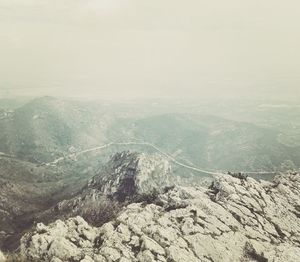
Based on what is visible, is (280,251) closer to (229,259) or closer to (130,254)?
(229,259)

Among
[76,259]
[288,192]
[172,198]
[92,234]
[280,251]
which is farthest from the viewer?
[288,192]

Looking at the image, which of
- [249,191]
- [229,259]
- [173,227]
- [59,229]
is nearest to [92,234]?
[59,229]

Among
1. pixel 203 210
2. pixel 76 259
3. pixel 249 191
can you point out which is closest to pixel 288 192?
pixel 249 191

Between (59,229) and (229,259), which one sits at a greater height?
(59,229)

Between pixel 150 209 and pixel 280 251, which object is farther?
pixel 150 209

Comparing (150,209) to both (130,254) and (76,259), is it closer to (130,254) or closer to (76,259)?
(130,254)

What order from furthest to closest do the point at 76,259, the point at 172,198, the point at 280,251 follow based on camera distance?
the point at 172,198 < the point at 280,251 < the point at 76,259
